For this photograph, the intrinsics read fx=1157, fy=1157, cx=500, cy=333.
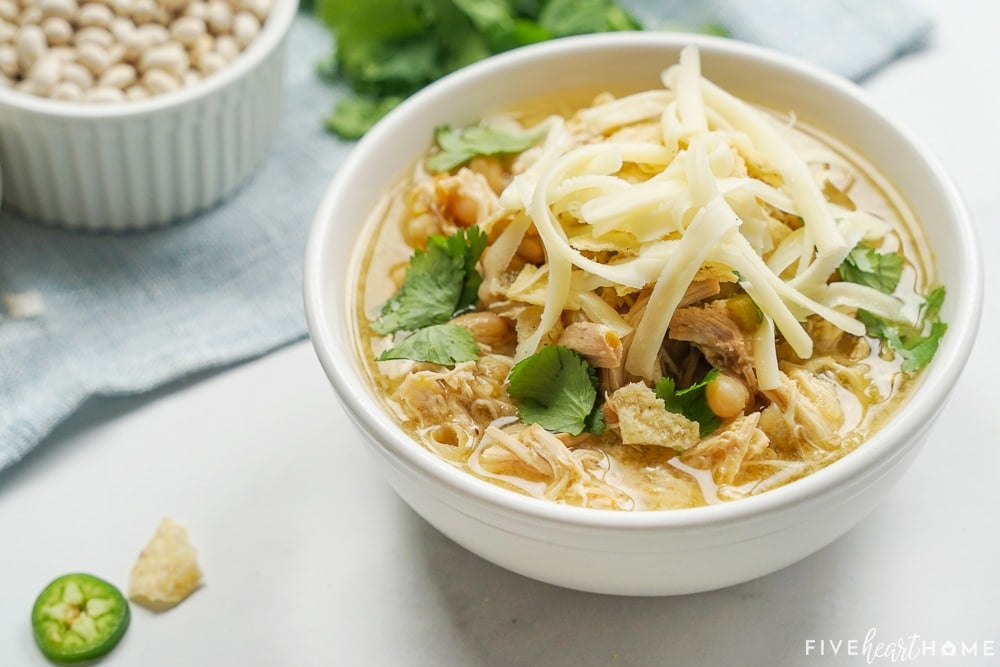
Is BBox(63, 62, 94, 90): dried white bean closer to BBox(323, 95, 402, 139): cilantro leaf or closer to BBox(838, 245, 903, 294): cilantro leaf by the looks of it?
BBox(323, 95, 402, 139): cilantro leaf

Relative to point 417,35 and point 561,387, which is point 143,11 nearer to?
point 417,35

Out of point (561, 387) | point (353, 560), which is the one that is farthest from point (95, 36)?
point (561, 387)

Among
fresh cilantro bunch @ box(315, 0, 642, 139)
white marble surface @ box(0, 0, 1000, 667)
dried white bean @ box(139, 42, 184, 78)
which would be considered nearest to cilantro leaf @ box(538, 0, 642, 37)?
fresh cilantro bunch @ box(315, 0, 642, 139)

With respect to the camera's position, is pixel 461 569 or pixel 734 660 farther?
pixel 461 569

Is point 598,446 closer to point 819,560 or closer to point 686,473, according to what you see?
point 686,473

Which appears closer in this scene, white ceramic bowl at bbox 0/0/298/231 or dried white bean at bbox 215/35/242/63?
white ceramic bowl at bbox 0/0/298/231

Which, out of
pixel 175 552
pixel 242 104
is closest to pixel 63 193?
pixel 242 104
